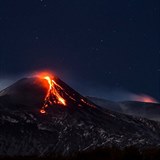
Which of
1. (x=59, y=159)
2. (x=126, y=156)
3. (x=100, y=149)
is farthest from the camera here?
(x=100, y=149)

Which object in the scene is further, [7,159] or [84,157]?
[7,159]

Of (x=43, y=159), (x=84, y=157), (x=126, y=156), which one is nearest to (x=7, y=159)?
(x=43, y=159)

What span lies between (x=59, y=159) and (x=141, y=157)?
3.37m

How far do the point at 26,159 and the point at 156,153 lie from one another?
5702 millimetres

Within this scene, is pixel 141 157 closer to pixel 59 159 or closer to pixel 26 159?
pixel 59 159

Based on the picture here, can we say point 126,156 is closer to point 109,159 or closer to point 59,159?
point 109,159

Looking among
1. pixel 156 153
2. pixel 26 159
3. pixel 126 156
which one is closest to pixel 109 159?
pixel 126 156

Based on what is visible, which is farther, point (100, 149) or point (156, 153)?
point (100, 149)

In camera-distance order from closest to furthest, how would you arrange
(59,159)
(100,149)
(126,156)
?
1. (126,156)
2. (59,159)
3. (100,149)

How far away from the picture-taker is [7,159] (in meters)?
18.3

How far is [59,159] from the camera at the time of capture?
17.1m

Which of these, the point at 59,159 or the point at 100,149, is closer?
the point at 59,159

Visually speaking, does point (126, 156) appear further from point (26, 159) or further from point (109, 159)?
point (26, 159)

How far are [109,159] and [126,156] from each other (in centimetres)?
81
